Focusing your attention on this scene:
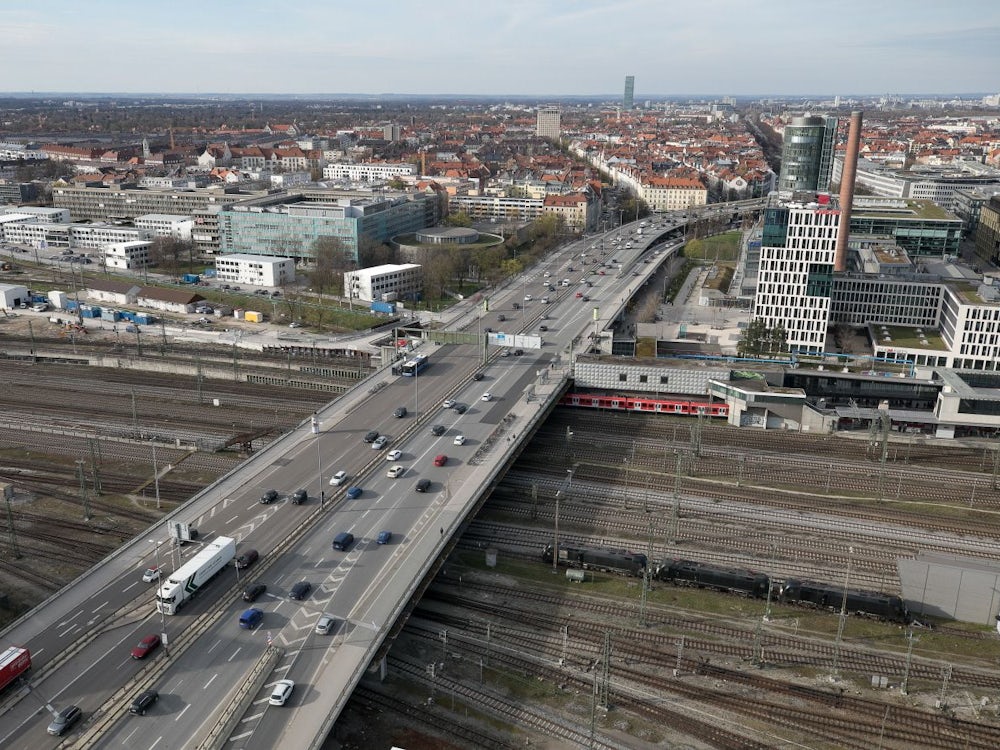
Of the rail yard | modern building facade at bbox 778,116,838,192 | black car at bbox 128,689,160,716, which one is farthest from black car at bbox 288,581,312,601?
modern building facade at bbox 778,116,838,192

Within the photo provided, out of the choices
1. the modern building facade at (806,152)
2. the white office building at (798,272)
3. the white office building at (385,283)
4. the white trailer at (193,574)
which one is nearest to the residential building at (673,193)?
the modern building facade at (806,152)

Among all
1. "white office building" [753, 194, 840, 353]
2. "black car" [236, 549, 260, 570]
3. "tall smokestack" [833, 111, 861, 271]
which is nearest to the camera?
"black car" [236, 549, 260, 570]

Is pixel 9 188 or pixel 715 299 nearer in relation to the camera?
pixel 715 299

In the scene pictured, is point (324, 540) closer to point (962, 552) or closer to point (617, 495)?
point (617, 495)

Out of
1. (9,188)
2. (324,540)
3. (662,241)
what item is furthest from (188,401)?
(9,188)

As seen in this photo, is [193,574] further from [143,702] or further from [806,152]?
[806,152]

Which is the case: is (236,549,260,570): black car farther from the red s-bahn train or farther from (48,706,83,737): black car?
the red s-bahn train
